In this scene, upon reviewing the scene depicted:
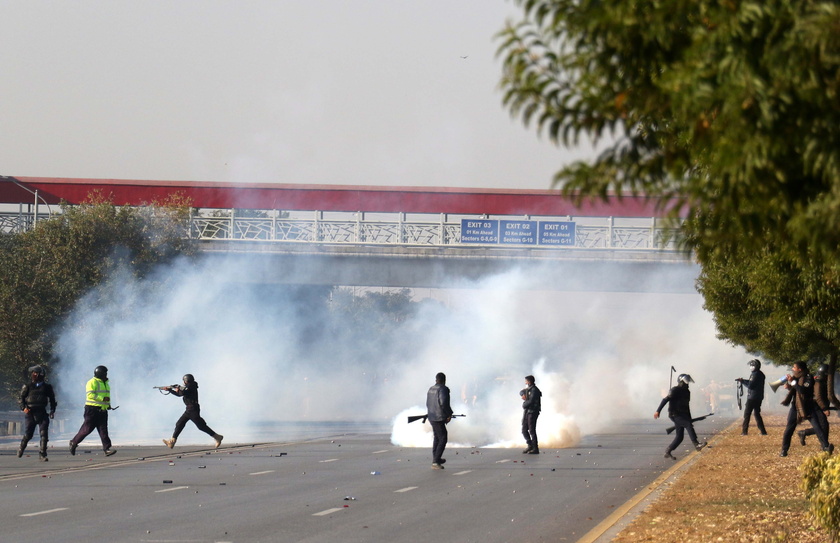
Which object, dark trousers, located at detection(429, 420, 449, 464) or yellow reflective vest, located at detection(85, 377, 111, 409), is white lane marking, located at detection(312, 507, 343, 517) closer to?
dark trousers, located at detection(429, 420, 449, 464)

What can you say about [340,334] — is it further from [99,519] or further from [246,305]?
[99,519]

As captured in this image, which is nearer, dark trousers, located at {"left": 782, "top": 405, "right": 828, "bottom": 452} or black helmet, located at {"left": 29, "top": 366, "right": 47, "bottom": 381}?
dark trousers, located at {"left": 782, "top": 405, "right": 828, "bottom": 452}

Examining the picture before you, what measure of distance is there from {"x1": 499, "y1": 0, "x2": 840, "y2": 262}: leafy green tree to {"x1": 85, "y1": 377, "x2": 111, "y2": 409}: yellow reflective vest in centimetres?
1808

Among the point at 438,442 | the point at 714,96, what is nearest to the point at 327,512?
the point at 438,442

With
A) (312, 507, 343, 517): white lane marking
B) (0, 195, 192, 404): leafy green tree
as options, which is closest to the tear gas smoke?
Result: (0, 195, 192, 404): leafy green tree

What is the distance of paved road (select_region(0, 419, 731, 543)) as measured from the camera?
1098cm

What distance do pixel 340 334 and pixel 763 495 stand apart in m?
58.9

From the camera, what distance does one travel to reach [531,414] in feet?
76.8

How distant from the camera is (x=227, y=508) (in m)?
12.9

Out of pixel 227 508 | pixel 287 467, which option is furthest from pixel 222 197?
pixel 227 508

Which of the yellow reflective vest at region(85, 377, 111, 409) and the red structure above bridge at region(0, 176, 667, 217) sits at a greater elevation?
the red structure above bridge at region(0, 176, 667, 217)

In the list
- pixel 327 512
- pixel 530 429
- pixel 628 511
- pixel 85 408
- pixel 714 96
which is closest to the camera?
pixel 714 96

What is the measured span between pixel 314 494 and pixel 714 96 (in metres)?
11.2

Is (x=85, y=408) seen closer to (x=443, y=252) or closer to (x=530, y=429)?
(x=530, y=429)
